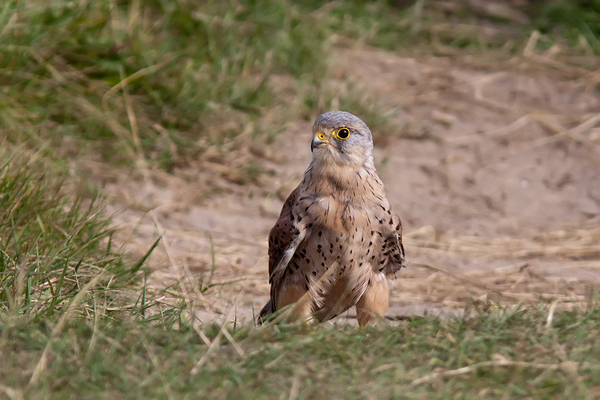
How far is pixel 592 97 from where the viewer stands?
6.85 metres

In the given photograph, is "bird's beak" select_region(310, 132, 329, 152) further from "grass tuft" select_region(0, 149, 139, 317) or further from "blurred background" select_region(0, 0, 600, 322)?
"grass tuft" select_region(0, 149, 139, 317)

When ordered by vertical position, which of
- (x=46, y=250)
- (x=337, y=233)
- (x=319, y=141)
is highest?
(x=319, y=141)

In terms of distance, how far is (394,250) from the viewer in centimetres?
349

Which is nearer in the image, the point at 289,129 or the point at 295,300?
the point at 295,300

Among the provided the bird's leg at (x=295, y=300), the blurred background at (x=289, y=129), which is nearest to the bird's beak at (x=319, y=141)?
the bird's leg at (x=295, y=300)

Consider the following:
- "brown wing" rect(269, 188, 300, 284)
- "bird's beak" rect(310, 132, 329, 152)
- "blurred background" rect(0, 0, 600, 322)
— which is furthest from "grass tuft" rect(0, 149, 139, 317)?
"bird's beak" rect(310, 132, 329, 152)

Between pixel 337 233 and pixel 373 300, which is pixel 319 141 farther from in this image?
pixel 373 300

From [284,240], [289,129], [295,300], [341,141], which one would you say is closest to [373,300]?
[295,300]

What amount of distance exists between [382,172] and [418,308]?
6.51ft

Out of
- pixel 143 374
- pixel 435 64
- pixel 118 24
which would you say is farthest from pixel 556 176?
pixel 143 374

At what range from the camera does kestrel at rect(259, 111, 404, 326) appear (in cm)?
331

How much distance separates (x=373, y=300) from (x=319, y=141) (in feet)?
2.48

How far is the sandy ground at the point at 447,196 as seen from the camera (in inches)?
168

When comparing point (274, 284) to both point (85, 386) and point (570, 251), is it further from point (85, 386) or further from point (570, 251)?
point (570, 251)
